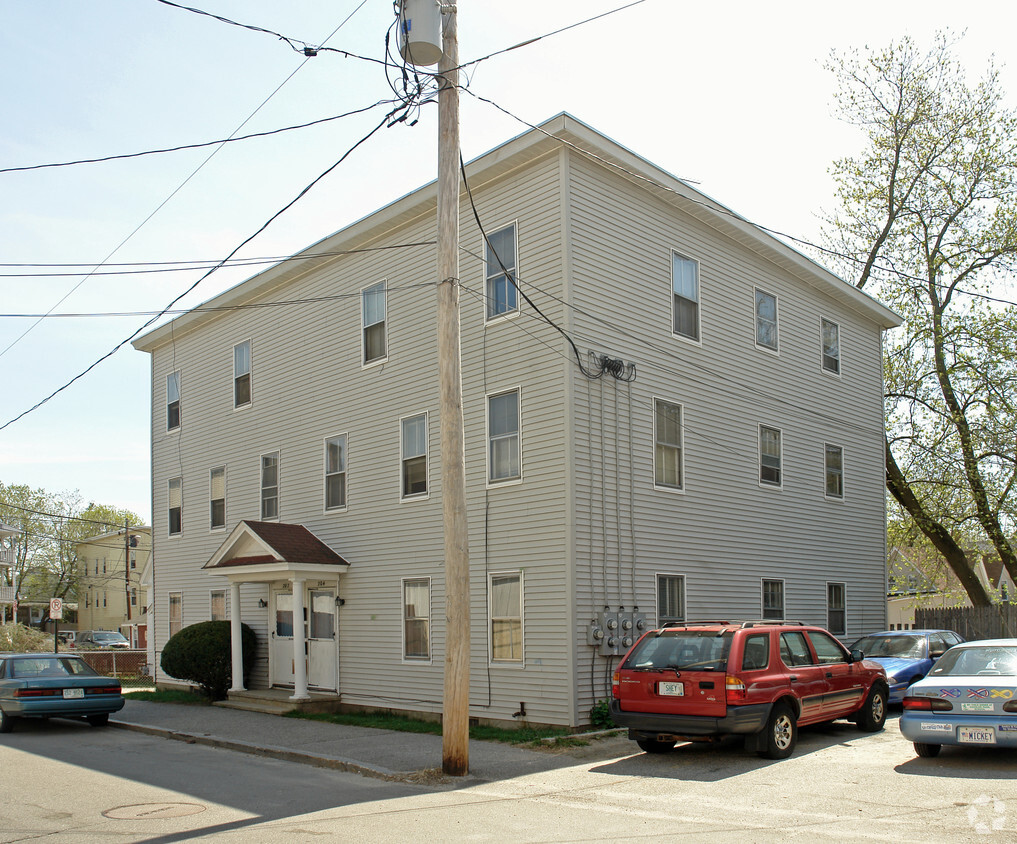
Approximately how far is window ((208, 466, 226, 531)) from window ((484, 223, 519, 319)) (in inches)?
380

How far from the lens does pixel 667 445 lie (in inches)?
671

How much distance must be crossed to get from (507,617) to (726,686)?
518 cm

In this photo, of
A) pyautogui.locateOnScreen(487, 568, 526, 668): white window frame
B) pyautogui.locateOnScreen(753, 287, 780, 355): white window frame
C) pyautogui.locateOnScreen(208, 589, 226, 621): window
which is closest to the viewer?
pyautogui.locateOnScreen(487, 568, 526, 668): white window frame

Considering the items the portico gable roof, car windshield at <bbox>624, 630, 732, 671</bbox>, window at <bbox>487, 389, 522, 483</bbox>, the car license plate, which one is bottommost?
the car license plate

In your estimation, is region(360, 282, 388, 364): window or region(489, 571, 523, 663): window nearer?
region(489, 571, 523, 663): window

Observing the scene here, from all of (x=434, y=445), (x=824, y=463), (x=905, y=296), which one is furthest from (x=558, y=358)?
(x=905, y=296)

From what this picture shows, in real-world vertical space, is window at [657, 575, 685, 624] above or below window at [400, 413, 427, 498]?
below

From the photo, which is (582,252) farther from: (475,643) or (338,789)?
(338,789)

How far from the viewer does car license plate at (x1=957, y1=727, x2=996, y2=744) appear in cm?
1027

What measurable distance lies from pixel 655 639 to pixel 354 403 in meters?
9.15

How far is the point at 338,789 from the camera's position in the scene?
1032 centimetres

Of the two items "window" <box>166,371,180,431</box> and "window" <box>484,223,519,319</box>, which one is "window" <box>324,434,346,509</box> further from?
"window" <box>166,371,180,431</box>

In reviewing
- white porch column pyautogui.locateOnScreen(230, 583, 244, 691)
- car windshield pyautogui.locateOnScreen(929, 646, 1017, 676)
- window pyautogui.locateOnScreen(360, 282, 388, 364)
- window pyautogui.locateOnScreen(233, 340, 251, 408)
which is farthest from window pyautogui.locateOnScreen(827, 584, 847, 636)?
window pyautogui.locateOnScreen(233, 340, 251, 408)

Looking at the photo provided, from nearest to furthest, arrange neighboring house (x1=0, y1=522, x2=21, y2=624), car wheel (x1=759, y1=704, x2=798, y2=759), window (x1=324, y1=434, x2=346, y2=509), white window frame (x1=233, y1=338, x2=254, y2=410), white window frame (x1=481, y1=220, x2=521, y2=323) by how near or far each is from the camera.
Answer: car wheel (x1=759, y1=704, x2=798, y2=759) < white window frame (x1=481, y1=220, x2=521, y2=323) < window (x1=324, y1=434, x2=346, y2=509) < white window frame (x1=233, y1=338, x2=254, y2=410) < neighboring house (x1=0, y1=522, x2=21, y2=624)
